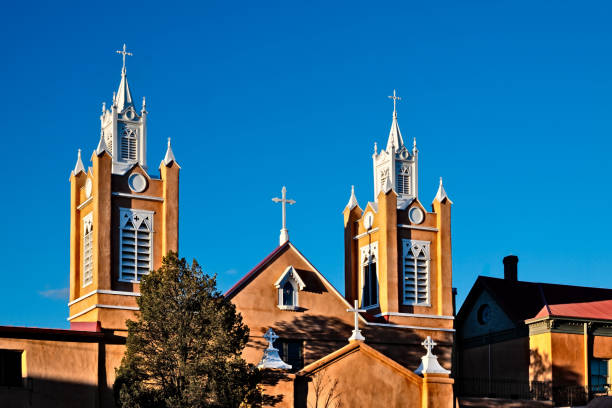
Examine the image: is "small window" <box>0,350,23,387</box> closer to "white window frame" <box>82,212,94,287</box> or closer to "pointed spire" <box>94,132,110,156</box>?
"white window frame" <box>82,212,94,287</box>

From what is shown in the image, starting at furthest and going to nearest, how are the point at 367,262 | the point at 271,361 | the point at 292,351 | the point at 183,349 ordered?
the point at 367,262 < the point at 292,351 < the point at 271,361 < the point at 183,349

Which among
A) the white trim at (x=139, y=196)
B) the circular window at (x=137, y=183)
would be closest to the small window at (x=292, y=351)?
the white trim at (x=139, y=196)

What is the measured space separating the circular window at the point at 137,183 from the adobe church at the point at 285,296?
0.15 ft

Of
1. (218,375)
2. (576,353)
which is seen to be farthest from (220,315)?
(576,353)

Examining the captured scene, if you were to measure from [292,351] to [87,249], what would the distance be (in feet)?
29.5

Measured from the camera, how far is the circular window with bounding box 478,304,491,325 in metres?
51.9

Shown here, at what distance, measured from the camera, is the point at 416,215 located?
4753cm

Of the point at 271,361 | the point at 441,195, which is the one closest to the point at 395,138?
the point at 441,195

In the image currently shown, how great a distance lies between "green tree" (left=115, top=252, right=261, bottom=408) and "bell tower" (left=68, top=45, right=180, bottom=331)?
4800 mm

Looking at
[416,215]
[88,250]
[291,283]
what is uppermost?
[416,215]

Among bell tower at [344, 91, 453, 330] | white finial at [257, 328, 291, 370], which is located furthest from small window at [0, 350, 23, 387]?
bell tower at [344, 91, 453, 330]

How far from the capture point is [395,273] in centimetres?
4612

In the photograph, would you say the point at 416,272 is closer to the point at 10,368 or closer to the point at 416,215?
the point at 416,215

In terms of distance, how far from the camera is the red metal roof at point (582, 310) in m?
47.5
